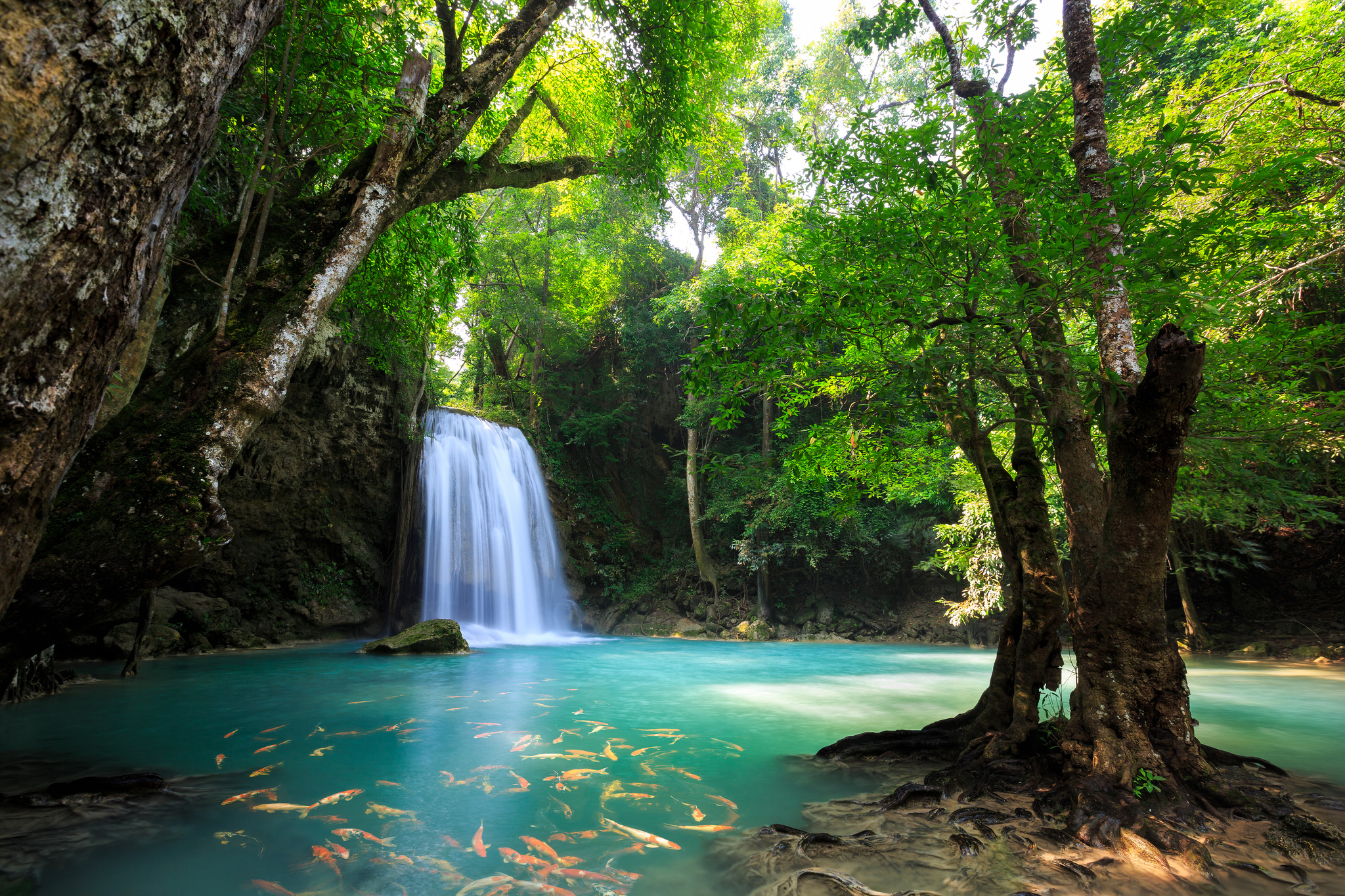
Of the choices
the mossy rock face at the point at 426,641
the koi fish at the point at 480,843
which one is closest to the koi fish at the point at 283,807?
the koi fish at the point at 480,843

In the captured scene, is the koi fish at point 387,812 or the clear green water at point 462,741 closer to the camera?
the clear green water at point 462,741

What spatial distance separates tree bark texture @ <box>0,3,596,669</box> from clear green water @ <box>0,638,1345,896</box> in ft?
4.97

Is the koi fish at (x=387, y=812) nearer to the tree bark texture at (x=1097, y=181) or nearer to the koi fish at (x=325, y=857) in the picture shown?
the koi fish at (x=325, y=857)

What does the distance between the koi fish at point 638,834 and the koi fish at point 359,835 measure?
3.64ft

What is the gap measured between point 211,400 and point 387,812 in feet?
8.25

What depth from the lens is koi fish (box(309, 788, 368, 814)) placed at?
358 cm

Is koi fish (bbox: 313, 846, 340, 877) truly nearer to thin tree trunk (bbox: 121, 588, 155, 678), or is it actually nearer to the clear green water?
the clear green water

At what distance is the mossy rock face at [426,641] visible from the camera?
37.3 feet

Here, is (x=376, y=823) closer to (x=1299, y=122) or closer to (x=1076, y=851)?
(x=1076, y=851)

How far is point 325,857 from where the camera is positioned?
9.43 feet

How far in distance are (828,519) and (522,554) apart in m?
9.14

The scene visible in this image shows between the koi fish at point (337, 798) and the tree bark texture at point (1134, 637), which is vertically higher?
the tree bark texture at point (1134, 637)

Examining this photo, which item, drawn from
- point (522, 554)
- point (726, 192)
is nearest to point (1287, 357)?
point (522, 554)

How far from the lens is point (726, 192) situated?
77.3 ft
